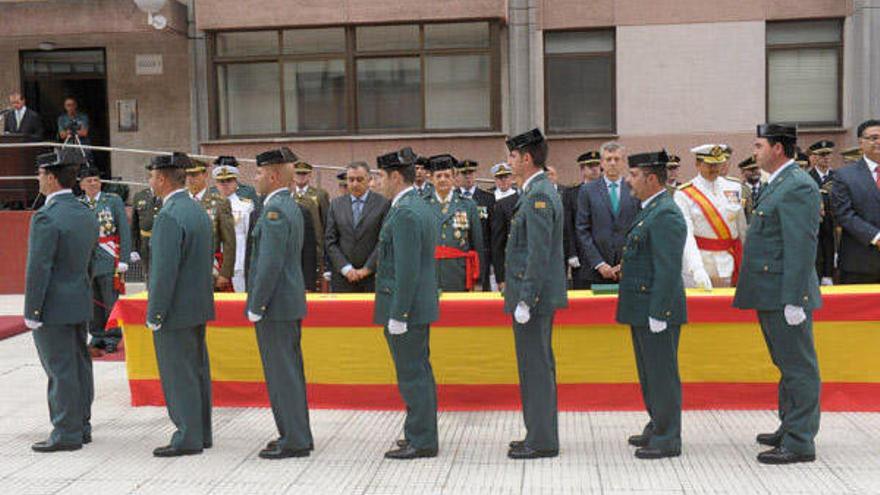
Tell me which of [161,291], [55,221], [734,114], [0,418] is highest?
[734,114]

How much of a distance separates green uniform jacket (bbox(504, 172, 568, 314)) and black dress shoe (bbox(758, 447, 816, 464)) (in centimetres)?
161

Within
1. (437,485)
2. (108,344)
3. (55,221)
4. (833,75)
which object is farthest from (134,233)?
(833,75)

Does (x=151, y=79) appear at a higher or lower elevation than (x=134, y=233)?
higher

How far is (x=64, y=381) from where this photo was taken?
7.27m

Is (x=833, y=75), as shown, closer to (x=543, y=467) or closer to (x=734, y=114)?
(x=734, y=114)

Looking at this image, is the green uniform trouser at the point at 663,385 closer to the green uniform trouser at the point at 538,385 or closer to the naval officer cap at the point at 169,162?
the green uniform trouser at the point at 538,385

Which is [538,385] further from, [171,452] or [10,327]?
[10,327]

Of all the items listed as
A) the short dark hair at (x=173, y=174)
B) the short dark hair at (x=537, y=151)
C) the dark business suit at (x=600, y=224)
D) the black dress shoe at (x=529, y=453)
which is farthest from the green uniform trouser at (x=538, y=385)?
the dark business suit at (x=600, y=224)

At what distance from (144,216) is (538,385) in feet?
20.2

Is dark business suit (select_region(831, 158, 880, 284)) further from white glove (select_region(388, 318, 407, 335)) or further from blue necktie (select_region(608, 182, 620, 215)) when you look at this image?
white glove (select_region(388, 318, 407, 335))

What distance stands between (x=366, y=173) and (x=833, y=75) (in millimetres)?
10519

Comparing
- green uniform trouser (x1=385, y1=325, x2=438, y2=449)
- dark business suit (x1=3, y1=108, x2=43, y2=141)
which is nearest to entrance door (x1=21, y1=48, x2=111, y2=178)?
dark business suit (x1=3, y1=108, x2=43, y2=141)

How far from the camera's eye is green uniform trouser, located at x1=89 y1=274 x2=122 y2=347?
10961mm

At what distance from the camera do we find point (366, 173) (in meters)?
9.73
